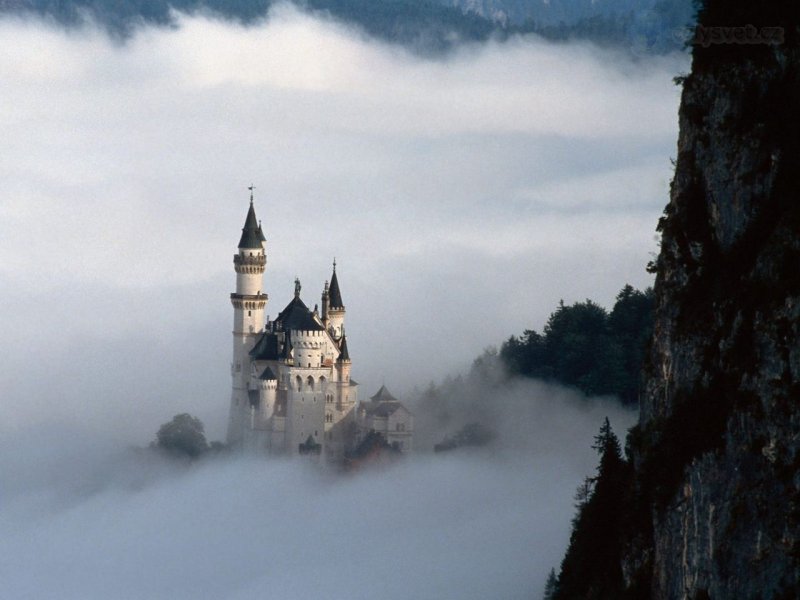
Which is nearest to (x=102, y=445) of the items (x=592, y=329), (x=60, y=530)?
(x=60, y=530)

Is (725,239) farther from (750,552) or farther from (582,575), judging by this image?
(582,575)

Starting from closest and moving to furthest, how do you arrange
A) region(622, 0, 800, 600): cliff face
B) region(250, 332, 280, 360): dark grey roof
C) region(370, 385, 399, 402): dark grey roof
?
1. region(622, 0, 800, 600): cliff face
2. region(370, 385, 399, 402): dark grey roof
3. region(250, 332, 280, 360): dark grey roof

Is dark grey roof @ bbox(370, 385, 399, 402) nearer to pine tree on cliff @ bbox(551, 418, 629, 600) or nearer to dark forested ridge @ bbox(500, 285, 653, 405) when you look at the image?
dark forested ridge @ bbox(500, 285, 653, 405)

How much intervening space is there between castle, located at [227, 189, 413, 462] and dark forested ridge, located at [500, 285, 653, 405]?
9460 millimetres

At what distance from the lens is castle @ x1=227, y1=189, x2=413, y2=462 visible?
431 feet

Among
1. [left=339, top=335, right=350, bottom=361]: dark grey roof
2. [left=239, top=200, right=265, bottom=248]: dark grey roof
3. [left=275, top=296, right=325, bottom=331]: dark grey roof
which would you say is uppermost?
[left=239, top=200, right=265, bottom=248]: dark grey roof

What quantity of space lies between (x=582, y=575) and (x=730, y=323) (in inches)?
548

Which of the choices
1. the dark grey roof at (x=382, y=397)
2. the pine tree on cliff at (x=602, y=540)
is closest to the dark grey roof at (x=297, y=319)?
the dark grey roof at (x=382, y=397)

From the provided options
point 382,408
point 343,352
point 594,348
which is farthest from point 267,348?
point 594,348

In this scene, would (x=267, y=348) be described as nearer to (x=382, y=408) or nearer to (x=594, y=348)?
(x=382, y=408)

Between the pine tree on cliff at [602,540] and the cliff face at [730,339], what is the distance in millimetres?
4032

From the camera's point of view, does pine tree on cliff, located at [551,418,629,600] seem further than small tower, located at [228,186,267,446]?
No

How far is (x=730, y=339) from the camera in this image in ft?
168

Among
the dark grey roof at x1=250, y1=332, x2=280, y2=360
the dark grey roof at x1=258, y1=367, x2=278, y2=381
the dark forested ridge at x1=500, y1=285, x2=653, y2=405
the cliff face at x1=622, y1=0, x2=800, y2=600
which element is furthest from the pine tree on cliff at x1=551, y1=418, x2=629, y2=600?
the dark grey roof at x1=250, y1=332, x2=280, y2=360
